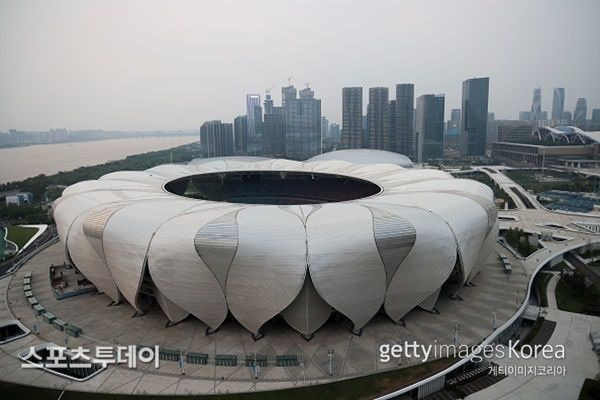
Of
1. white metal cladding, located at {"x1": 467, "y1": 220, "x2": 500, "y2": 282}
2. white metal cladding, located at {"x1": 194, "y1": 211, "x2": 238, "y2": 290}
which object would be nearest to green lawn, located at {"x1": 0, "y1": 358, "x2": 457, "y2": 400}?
white metal cladding, located at {"x1": 194, "y1": 211, "x2": 238, "y2": 290}

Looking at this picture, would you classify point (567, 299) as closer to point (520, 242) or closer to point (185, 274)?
point (520, 242)

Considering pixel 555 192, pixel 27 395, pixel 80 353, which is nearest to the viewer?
pixel 27 395

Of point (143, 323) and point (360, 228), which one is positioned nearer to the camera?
point (360, 228)

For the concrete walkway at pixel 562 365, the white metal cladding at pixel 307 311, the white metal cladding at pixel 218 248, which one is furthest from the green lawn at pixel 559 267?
the white metal cladding at pixel 218 248

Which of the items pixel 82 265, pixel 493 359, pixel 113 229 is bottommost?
pixel 493 359

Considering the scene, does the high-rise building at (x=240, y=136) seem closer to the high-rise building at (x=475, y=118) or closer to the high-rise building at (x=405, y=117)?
the high-rise building at (x=405, y=117)

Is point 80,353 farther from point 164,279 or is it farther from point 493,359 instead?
point 493,359

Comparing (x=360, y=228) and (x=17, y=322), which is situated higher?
(x=360, y=228)

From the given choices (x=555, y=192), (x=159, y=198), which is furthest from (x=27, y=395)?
(x=555, y=192)
